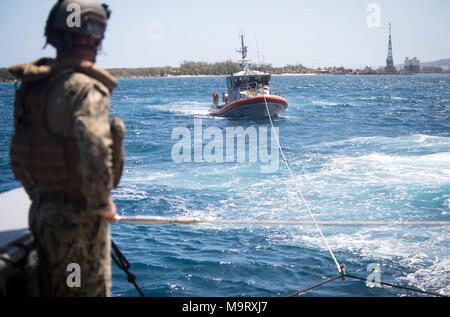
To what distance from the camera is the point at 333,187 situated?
12094 millimetres

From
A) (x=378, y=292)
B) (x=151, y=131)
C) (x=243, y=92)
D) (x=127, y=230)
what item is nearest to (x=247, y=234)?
(x=127, y=230)

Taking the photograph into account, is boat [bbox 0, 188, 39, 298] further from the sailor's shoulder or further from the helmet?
the helmet

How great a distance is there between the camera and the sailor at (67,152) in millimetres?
2178

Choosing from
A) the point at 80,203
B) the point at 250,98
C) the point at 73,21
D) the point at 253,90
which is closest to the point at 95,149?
the point at 80,203

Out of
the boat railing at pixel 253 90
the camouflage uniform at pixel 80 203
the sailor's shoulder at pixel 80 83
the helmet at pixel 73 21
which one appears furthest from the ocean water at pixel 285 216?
the boat railing at pixel 253 90

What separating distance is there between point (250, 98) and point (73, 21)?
86.4ft

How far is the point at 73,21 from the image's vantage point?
231 centimetres

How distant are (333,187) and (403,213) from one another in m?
2.55

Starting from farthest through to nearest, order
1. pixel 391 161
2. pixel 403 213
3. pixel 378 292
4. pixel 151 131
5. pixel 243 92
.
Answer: pixel 243 92 < pixel 151 131 < pixel 391 161 < pixel 403 213 < pixel 378 292

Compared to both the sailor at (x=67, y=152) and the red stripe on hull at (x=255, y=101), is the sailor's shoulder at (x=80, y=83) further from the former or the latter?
the red stripe on hull at (x=255, y=101)

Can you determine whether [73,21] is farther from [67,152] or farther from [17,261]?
[17,261]

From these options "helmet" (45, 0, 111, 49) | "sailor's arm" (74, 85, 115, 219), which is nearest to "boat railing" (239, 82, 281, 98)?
"helmet" (45, 0, 111, 49)

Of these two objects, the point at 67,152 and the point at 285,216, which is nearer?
the point at 67,152
